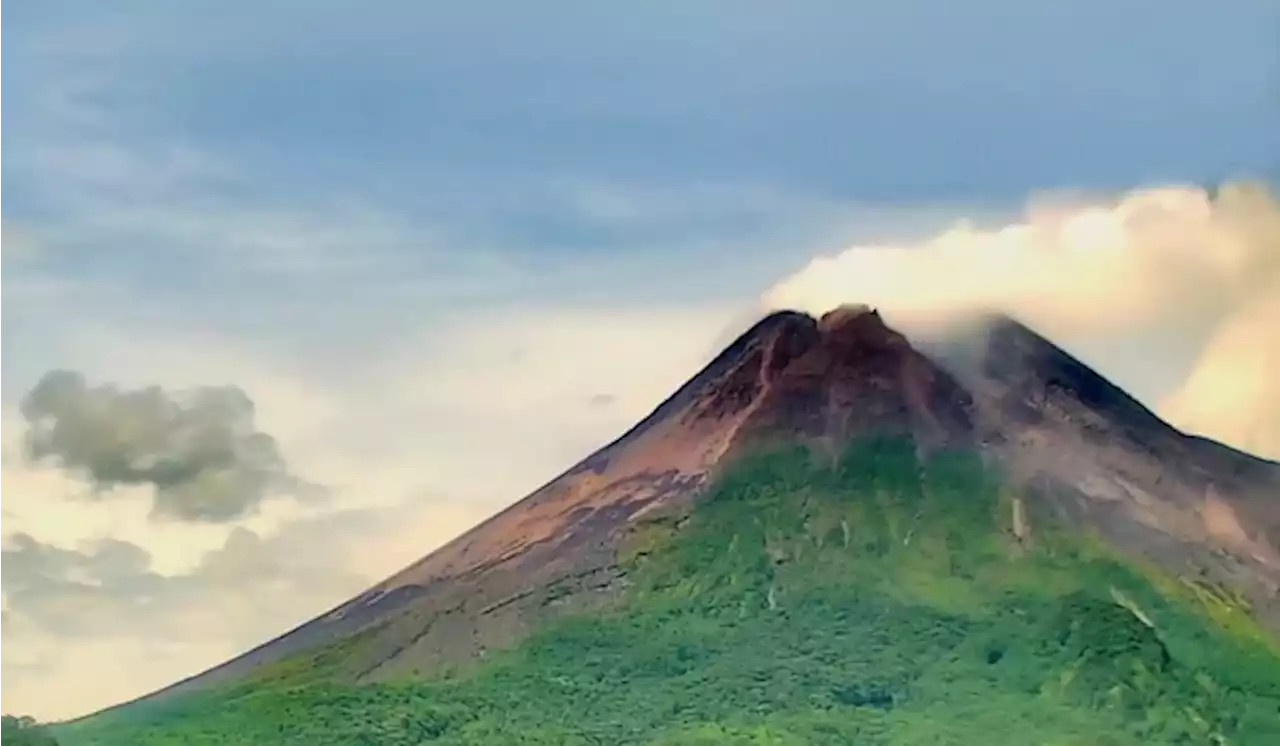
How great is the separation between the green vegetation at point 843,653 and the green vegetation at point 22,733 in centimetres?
595

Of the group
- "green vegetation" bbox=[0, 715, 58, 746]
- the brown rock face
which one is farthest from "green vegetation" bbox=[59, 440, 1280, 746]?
"green vegetation" bbox=[0, 715, 58, 746]

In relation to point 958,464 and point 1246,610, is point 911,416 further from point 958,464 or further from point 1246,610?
point 1246,610

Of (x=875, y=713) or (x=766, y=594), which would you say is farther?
(x=766, y=594)

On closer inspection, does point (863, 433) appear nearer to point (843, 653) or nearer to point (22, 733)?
point (843, 653)

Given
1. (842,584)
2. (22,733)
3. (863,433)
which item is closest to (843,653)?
(842,584)

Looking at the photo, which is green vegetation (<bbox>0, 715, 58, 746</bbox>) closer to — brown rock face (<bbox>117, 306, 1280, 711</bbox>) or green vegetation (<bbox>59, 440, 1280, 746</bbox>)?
green vegetation (<bbox>59, 440, 1280, 746</bbox>)

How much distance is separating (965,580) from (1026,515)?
2.99 m

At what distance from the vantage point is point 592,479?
47.9m

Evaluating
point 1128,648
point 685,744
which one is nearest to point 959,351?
point 1128,648

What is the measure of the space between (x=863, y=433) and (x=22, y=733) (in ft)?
78.7

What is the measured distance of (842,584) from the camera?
44.0 metres

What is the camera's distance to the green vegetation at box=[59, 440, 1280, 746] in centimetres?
3838

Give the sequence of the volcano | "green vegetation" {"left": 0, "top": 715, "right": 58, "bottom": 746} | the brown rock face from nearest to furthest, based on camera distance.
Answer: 1. "green vegetation" {"left": 0, "top": 715, "right": 58, "bottom": 746}
2. the volcano
3. the brown rock face

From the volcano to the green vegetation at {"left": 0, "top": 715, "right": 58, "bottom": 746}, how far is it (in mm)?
6294
